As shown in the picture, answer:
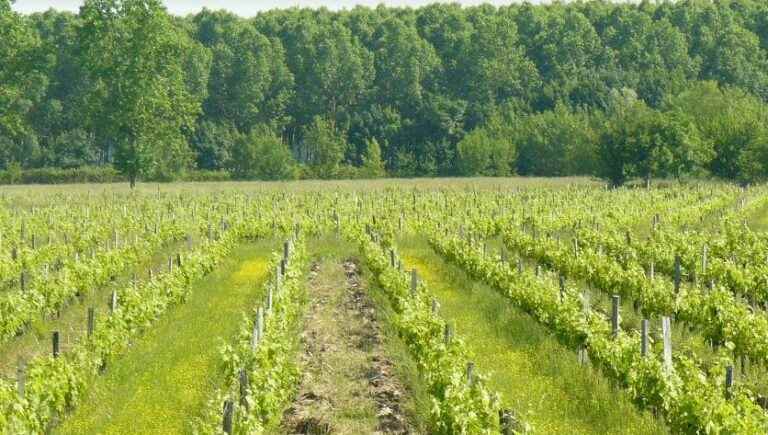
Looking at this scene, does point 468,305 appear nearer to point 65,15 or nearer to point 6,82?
point 6,82

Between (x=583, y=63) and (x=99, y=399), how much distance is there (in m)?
128

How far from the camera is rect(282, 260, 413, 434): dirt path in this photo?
495 inches

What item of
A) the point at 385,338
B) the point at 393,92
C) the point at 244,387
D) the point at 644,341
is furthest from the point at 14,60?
the point at 393,92

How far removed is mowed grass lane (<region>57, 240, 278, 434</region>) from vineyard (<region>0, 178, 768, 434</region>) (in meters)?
0.05

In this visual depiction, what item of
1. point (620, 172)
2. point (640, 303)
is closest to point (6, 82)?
point (620, 172)

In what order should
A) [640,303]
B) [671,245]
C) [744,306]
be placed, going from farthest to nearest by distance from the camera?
1. [671,245]
2. [640,303]
3. [744,306]

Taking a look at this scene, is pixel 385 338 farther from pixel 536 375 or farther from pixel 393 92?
pixel 393 92

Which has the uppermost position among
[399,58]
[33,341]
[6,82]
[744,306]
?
[399,58]

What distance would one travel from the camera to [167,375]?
48.1 feet

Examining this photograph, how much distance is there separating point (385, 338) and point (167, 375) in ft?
14.3

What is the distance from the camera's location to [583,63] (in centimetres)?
13412

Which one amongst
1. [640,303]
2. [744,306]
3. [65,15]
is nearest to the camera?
[744,306]

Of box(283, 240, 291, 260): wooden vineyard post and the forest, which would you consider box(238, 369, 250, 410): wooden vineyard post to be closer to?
box(283, 240, 291, 260): wooden vineyard post

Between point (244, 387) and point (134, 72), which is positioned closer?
point (244, 387)
